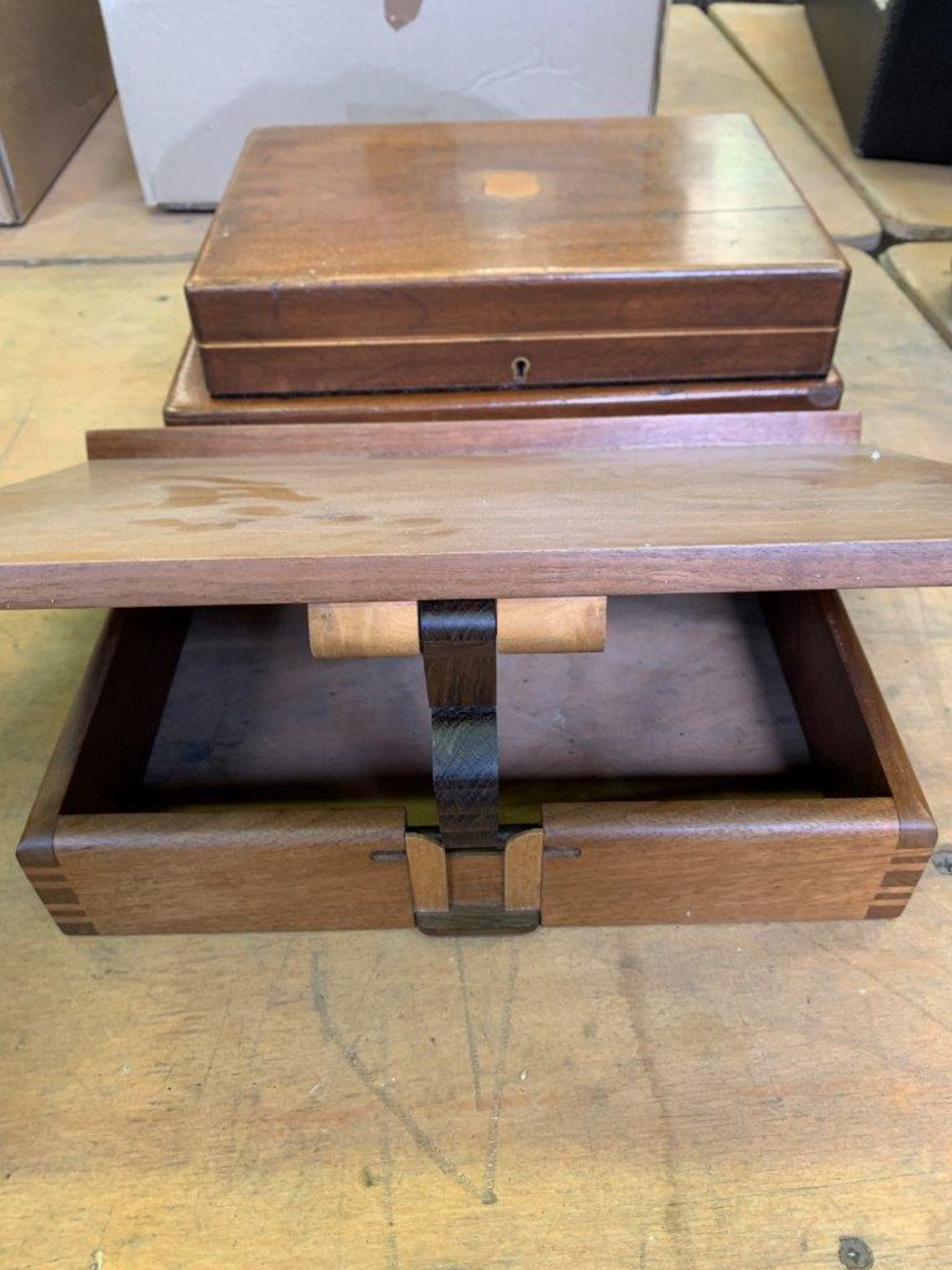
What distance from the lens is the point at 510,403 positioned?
859 millimetres

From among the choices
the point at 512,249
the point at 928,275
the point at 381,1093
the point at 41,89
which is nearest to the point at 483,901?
the point at 381,1093

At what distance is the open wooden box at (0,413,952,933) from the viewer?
0.46 meters

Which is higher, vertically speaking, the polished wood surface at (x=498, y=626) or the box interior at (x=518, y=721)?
the polished wood surface at (x=498, y=626)

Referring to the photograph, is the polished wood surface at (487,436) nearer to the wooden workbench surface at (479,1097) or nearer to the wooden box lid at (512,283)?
the wooden box lid at (512,283)

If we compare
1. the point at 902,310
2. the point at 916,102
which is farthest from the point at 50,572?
the point at 916,102

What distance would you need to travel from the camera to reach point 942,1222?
1.77 feet

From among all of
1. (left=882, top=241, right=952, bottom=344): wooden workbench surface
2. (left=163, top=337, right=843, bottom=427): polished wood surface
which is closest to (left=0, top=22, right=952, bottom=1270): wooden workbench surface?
(left=163, top=337, right=843, bottom=427): polished wood surface

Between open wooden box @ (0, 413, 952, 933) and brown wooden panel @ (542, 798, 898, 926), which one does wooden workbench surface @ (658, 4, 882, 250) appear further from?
brown wooden panel @ (542, 798, 898, 926)

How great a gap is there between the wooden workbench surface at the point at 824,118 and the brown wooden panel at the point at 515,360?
850 millimetres

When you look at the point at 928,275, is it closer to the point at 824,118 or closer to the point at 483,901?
the point at 824,118

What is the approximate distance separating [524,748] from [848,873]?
0.79 ft

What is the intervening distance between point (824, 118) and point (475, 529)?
5.78 feet

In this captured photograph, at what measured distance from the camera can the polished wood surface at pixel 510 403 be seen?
859mm

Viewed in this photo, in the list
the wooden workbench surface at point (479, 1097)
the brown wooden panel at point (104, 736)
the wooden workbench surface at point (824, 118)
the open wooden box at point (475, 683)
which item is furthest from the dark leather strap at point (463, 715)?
the wooden workbench surface at point (824, 118)
